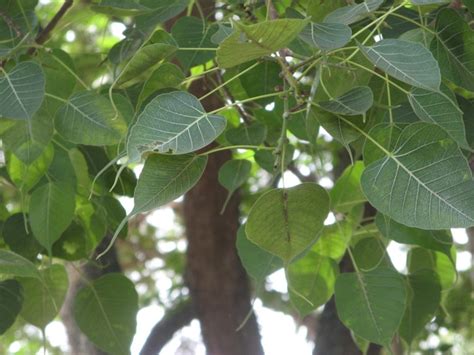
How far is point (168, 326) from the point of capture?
224 cm

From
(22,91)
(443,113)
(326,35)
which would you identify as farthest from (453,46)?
(22,91)

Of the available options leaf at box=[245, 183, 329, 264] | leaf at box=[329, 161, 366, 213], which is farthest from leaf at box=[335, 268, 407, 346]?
leaf at box=[245, 183, 329, 264]

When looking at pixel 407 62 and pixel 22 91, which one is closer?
pixel 407 62

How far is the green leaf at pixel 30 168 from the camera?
3.88 ft

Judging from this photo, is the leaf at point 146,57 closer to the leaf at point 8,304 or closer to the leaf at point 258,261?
the leaf at point 258,261

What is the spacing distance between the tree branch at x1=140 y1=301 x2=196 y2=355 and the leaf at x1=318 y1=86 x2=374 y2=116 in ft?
4.56

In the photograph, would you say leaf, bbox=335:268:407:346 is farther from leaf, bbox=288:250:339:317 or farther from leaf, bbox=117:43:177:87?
leaf, bbox=117:43:177:87

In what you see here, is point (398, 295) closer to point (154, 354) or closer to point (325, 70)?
point (325, 70)

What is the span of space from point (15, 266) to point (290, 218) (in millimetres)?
315

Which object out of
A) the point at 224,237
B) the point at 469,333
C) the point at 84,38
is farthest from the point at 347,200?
the point at 84,38

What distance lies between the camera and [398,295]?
1.12 metres

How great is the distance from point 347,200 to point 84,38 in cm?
189

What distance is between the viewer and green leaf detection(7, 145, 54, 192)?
1.18 meters

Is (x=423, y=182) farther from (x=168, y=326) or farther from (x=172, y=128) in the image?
(x=168, y=326)
